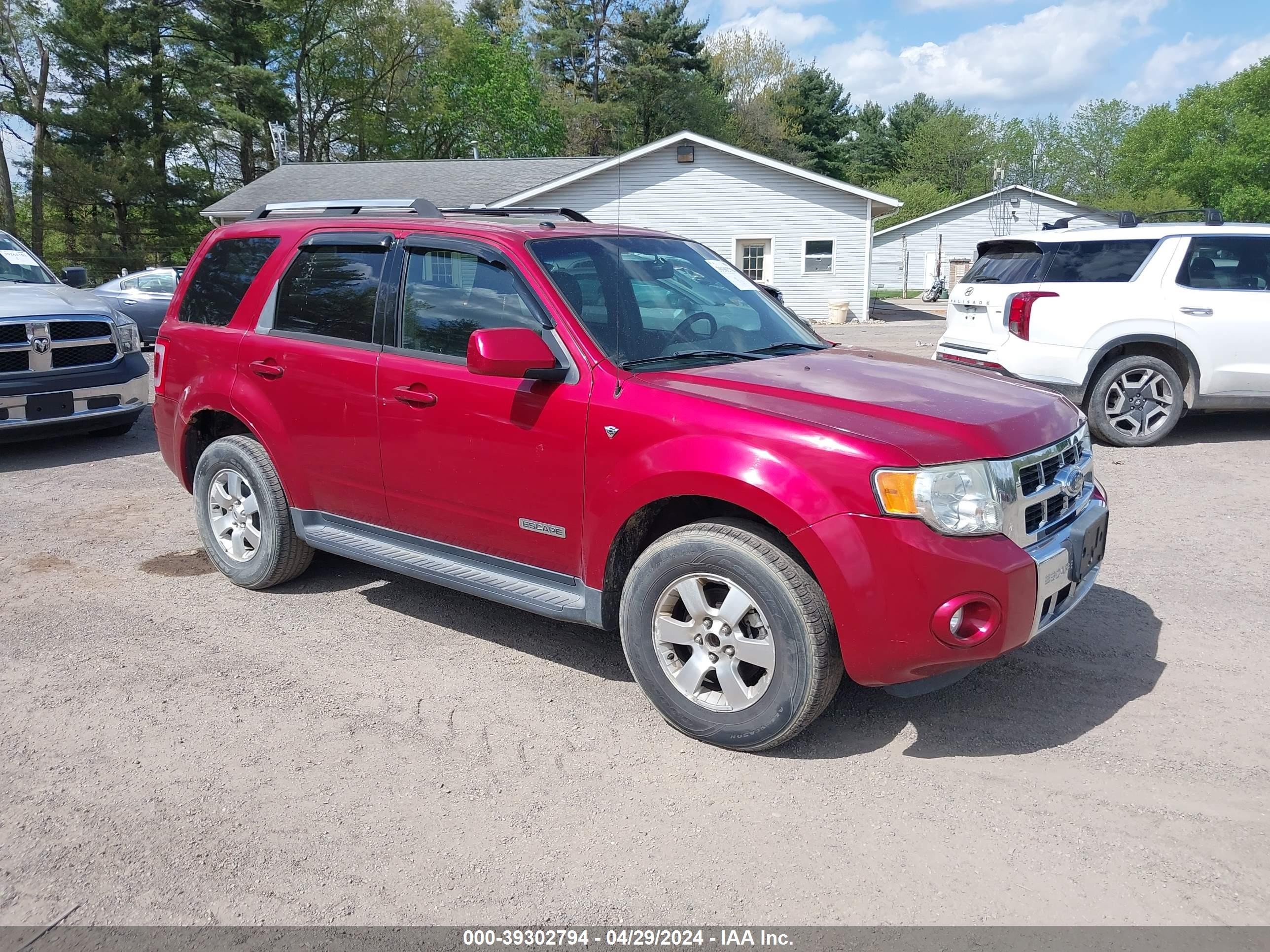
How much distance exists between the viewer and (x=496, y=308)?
4387 mm

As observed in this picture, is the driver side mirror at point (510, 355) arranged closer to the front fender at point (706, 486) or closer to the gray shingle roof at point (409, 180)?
the front fender at point (706, 486)

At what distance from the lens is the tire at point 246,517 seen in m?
5.27

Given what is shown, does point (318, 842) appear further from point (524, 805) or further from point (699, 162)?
point (699, 162)

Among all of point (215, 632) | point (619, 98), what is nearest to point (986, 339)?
point (215, 632)

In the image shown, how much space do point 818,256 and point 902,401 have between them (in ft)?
85.6

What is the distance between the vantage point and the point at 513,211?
5422mm

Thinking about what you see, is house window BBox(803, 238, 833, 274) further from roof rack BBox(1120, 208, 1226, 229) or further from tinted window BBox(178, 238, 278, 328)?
tinted window BBox(178, 238, 278, 328)

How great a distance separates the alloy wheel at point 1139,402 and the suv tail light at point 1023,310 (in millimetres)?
860

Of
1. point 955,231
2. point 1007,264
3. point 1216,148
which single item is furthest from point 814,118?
point 1007,264

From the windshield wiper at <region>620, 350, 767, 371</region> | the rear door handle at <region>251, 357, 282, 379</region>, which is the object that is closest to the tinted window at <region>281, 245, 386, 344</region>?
the rear door handle at <region>251, 357, 282, 379</region>

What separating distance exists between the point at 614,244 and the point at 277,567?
2.45m

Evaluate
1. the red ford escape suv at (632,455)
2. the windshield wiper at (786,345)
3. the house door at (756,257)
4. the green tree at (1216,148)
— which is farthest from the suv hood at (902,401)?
the green tree at (1216,148)

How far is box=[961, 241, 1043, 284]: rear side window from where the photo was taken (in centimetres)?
922

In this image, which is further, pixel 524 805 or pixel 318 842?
pixel 524 805
